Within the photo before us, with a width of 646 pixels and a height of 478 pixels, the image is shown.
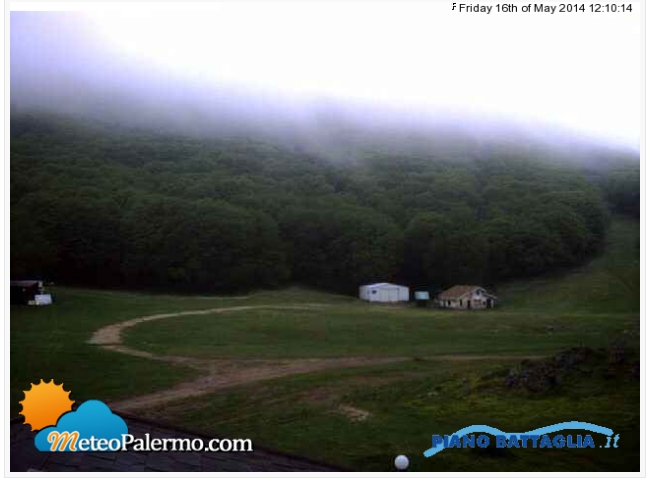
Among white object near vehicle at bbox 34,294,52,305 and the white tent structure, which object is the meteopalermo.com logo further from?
the white tent structure

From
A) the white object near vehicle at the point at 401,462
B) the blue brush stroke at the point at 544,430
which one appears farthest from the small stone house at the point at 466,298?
the white object near vehicle at the point at 401,462

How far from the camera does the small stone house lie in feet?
71.7

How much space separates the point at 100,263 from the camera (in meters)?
17.8

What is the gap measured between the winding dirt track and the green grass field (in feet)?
0.90

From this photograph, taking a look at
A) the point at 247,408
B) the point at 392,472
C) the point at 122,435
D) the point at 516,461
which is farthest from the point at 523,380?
the point at 122,435

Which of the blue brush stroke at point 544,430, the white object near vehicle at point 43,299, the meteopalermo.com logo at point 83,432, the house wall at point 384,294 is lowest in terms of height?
the blue brush stroke at point 544,430

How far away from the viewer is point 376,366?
14.5 m

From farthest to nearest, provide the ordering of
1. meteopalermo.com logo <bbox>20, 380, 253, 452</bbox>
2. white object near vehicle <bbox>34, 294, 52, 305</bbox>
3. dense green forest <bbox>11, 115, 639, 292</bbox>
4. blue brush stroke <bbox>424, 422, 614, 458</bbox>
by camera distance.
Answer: dense green forest <bbox>11, 115, 639, 292</bbox> < white object near vehicle <bbox>34, 294, 52, 305</bbox> < blue brush stroke <bbox>424, 422, 614, 458</bbox> < meteopalermo.com logo <bbox>20, 380, 253, 452</bbox>

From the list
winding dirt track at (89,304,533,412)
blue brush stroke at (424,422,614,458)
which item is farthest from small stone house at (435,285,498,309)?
blue brush stroke at (424,422,614,458)

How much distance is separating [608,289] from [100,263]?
15.0 meters

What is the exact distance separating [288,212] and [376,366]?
7.97 m

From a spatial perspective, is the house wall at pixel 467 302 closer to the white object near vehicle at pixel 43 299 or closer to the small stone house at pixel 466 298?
the small stone house at pixel 466 298

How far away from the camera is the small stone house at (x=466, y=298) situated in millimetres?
21859

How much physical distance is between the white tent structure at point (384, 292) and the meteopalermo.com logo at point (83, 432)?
1234 cm
